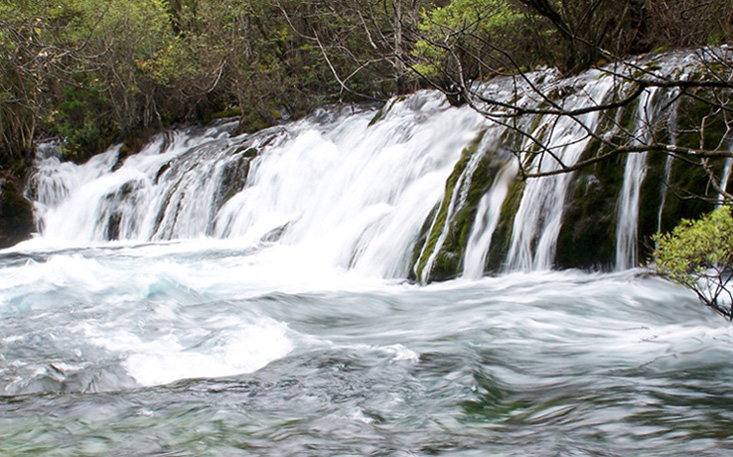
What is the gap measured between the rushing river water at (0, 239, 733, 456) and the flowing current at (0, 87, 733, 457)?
0.07 ft

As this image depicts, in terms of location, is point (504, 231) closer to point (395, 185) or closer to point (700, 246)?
point (395, 185)

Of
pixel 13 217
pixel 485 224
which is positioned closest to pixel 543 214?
pixel 485 224

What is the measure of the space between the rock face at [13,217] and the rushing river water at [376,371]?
31.0 feet

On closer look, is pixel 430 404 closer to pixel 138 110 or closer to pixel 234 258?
pixel 234 258

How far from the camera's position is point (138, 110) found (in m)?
22.0

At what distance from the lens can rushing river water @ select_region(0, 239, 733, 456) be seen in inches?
128

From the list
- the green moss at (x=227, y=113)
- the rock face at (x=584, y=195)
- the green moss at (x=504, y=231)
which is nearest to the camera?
A: the rock face at (x=584, y=195)

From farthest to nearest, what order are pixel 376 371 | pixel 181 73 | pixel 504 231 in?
1. pixel 181 73
2. pixel 504 231
3. pixel 376 371

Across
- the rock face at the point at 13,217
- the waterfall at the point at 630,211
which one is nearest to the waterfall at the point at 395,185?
the waterfall at the point at 630,211

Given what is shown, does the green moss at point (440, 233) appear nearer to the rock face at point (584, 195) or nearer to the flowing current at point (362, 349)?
the rock face at point (584, 195)

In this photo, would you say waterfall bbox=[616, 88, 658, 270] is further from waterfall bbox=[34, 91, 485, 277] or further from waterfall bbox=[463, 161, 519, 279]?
waterfall bbox=[34, 91, 485, 277]

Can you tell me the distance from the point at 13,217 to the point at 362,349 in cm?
1459

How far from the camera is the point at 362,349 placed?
530 cm

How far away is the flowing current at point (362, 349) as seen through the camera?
3307mm
